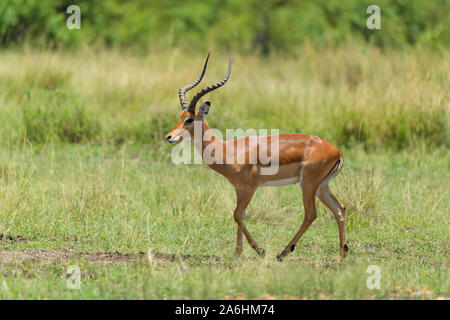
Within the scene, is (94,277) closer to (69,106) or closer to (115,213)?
(115,213)

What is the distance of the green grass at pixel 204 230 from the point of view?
5730mm

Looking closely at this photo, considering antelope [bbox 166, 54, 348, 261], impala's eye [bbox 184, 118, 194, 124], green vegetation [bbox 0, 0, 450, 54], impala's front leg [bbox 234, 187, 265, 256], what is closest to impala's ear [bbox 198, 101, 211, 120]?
antelope [bbox 166, 54, 348, 261]

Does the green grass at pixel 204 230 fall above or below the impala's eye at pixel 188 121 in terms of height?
below

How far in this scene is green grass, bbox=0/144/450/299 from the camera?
18.8 feet

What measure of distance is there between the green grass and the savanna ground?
0.02 metres

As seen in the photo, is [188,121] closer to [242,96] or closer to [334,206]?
[334,206]

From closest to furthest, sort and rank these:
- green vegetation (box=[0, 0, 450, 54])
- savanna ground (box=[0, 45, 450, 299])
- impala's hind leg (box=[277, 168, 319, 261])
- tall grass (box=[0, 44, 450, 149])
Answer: savanna ground (box=[0, 45, 450, 299]) < impala's hind leg (box=[277, 168, 319, 261]) < tall grass (box=[0, 44, 450, 149]) < green vegetation (box=[0, 0, 450, 54])

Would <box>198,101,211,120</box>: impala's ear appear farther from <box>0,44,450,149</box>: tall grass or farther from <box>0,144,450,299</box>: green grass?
<box>0,44,450,149</box>: tall grass

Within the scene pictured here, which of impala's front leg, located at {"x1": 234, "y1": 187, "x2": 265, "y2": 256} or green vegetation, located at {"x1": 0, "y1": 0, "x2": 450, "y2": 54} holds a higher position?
green vegetation, located at {"x1": 0, "y1": 0, "x2": 450, "y2": 54}

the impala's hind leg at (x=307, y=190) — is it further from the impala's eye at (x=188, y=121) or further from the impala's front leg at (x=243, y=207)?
the impala's eye at (x=188, y=121)

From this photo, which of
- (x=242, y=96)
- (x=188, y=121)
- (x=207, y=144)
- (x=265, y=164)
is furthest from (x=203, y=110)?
(x=242, y=96)

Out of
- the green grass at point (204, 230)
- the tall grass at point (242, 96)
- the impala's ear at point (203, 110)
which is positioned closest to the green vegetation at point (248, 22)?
the tall grass at point (242, 96)

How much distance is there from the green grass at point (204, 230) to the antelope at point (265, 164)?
0.39 meters
